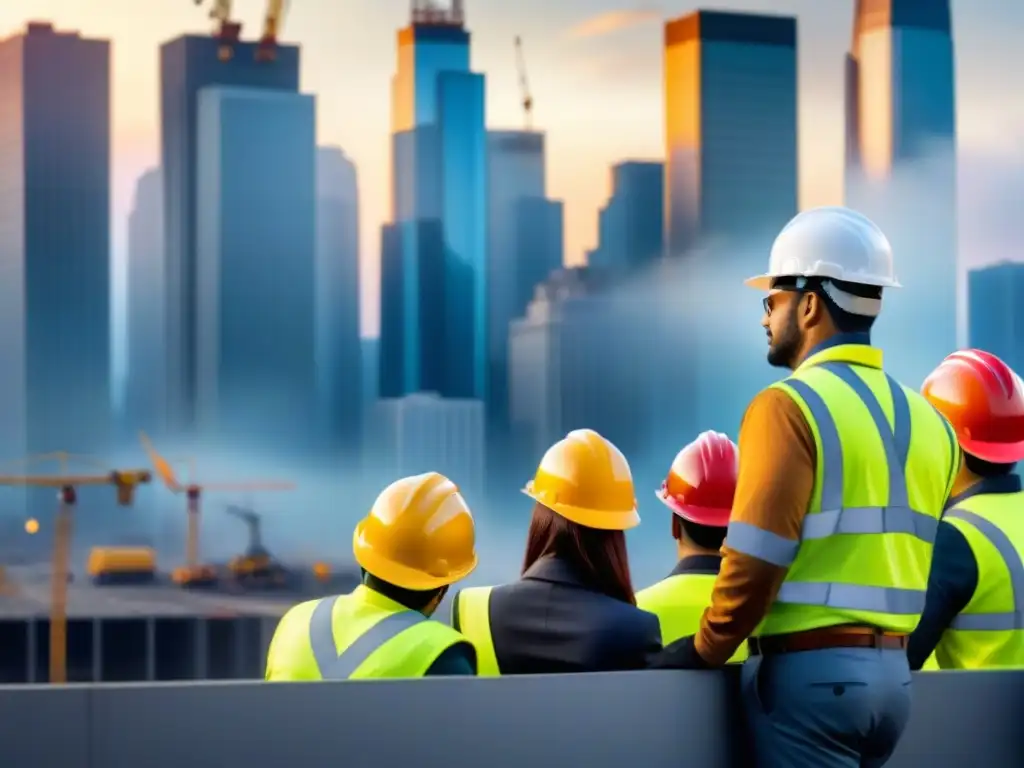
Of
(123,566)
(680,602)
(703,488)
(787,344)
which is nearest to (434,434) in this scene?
(123,566)

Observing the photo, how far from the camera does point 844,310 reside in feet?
12.0

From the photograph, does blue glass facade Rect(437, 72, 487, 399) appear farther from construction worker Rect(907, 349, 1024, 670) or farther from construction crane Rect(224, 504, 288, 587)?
construction worker Rect(907, 349, 1024, 670)

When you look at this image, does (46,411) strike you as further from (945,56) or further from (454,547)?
(454,547)

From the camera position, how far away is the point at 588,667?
421 cm

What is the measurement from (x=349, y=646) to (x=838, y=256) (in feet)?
4.87

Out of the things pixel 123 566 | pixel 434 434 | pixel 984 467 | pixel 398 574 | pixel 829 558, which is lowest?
pixel 123 566

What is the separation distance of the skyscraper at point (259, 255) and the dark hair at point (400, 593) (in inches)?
3798

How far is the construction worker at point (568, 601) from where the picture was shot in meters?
4.20

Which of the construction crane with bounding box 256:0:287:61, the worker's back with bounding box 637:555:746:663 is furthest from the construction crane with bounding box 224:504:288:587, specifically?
the worker's back with bounding box 637:555:746:663

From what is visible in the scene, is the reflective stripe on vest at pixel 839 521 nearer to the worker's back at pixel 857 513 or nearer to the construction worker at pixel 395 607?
the worker's back at pixel 857 513

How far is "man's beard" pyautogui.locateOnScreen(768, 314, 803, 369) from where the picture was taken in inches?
145

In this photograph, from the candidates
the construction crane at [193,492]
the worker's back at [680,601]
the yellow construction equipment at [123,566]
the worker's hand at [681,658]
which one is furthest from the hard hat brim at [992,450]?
the yellow construction equipment at [123,566]

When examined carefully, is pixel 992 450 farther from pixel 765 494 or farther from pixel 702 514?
pixel 765 494

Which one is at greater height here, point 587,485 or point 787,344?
point 787,344
